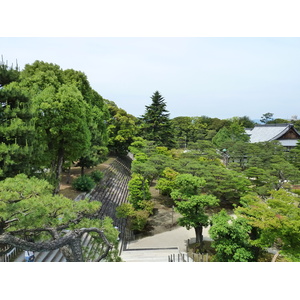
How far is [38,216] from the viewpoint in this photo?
3963 mm

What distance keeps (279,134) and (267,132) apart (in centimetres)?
274

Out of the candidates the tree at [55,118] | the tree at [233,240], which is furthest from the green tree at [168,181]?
the tree at [233,240]

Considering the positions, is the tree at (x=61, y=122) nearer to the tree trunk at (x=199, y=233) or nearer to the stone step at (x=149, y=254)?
the stone step at (x=149, y=254)

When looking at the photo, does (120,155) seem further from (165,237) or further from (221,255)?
(221,255)

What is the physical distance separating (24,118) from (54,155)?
3250mm

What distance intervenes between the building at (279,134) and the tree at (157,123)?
1186cm

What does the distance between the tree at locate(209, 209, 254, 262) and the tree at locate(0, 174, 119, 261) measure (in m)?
3.88

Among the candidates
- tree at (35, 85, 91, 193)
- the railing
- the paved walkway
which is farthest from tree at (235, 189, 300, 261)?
tree at (35, 85, 91, 193)

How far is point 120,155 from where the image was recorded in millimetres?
24156

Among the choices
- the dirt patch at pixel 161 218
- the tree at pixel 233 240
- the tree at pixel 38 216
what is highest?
the tree at pixel 38 216

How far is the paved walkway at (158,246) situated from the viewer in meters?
8.31

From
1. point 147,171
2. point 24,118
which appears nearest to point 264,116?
point 147,171

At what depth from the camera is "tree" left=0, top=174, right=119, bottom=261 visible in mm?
3716

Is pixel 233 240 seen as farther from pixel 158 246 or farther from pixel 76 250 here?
pixel 76 250
